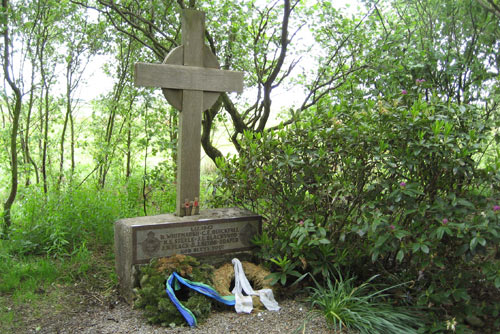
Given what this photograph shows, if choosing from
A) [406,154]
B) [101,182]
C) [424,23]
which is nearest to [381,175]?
[406,154]

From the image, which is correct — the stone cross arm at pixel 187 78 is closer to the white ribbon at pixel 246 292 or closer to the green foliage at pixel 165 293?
the green foliage at pixel 165 293

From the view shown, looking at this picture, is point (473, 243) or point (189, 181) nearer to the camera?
point (473, 243)

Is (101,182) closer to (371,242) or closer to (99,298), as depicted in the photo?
(99,298)

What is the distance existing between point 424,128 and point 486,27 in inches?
102

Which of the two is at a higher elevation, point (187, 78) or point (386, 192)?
point (187, 78)

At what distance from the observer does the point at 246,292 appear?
4008mm

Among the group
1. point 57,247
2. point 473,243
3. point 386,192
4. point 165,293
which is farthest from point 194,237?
point 473,243

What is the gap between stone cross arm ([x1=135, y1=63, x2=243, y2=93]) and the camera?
167 inches

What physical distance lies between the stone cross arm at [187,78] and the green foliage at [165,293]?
1.68 metres

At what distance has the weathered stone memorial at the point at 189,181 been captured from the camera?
4.22 metres

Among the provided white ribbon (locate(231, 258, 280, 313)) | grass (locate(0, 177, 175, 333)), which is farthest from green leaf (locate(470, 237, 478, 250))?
grass (locate(0, 177, 175, 333))

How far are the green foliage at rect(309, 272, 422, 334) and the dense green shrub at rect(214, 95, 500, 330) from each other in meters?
0.22

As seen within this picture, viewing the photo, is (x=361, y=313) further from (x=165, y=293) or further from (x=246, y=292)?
(x=165, y=293)

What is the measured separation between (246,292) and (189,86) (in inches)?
81.7
